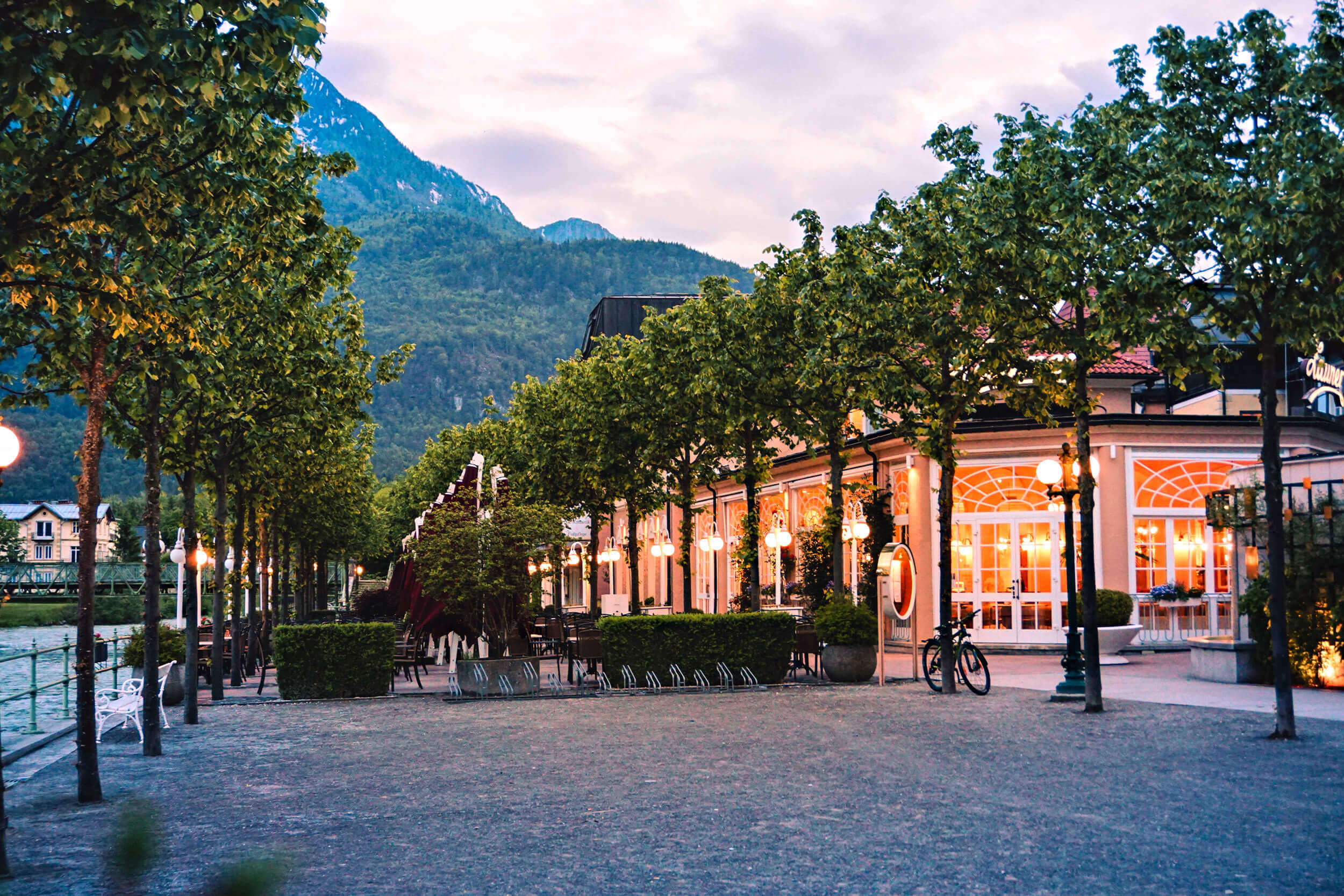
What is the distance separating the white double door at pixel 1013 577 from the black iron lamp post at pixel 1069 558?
1015 cm

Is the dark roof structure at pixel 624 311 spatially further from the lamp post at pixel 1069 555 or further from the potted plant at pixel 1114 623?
the lamp post at pixel 1069 555

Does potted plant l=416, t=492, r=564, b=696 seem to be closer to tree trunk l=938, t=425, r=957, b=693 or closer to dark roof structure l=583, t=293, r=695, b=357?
tree trunk l=938, t=425, r=957, b=693

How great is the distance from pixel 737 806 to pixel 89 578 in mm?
5731

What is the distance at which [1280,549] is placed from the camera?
12602 mm

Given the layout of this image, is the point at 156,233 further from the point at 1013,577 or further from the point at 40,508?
the point at 40,508

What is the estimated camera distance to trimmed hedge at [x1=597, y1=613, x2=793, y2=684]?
66.3 feet

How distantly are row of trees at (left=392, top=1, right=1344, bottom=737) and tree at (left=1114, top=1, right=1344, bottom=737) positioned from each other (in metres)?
0.02

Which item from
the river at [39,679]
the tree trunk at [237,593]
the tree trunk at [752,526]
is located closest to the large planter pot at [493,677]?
the tree trunk at [752,526]

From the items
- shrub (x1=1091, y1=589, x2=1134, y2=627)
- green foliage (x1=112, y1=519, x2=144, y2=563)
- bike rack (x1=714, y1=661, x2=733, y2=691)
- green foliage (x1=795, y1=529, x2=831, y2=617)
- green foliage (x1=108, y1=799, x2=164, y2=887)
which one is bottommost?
bike rack (x1=714, y1=661, x2=733, y2=691)

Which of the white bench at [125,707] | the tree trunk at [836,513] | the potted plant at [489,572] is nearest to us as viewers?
the white bench at [125,707]

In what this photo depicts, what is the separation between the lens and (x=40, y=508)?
14775 cm

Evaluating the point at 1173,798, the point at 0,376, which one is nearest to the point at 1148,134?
the point at 1173,798

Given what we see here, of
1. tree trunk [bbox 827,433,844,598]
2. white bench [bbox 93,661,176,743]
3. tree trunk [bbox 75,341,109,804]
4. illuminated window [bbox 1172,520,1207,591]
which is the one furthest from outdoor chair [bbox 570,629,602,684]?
illuminated window [bbox 1172,520,1207,591]

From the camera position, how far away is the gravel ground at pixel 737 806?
6875 mm
